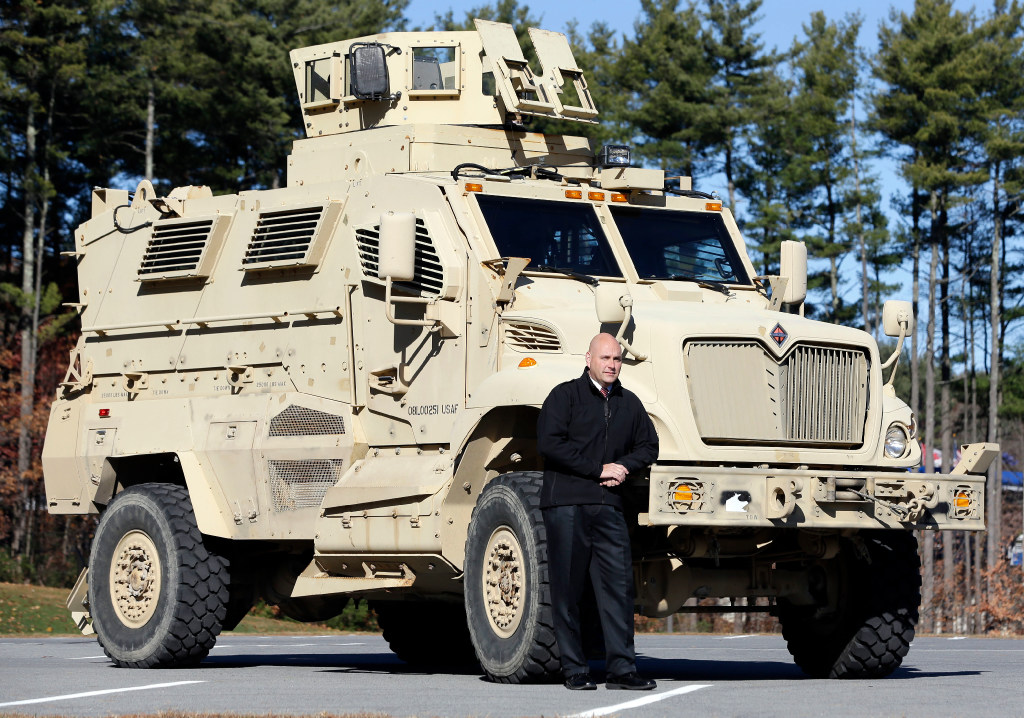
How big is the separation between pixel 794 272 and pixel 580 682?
14.1ft

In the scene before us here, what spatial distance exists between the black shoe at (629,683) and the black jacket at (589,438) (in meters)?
0.99

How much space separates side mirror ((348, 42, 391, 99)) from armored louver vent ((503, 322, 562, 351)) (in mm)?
3528

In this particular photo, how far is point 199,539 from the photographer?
14.2 m

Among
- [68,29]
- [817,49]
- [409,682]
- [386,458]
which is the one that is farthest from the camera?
[817,49]

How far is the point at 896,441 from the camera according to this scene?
12.1 meters

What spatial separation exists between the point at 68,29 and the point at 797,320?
129 ft

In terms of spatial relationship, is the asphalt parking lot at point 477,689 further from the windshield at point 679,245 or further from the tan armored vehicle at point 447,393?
the windshield at point 679,245

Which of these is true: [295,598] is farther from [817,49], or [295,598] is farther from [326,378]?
[817,49]

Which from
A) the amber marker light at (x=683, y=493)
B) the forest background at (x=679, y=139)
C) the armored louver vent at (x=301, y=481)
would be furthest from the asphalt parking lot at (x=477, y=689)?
the forest background at (x=679, y=139)

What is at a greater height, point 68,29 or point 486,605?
point 68,29

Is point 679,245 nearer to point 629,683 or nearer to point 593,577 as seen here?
point 593,577

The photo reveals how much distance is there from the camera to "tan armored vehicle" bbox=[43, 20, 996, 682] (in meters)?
11.5

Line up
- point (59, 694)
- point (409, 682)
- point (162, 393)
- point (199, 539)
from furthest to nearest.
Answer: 1. point (162, 393)
2. point (199, 539)
3. point (409, 682)
4. point (59, 694)

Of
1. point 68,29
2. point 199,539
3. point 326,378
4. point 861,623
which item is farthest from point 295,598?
point 68,29
